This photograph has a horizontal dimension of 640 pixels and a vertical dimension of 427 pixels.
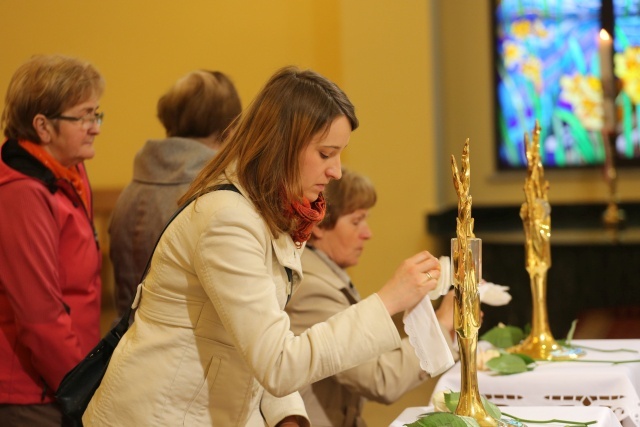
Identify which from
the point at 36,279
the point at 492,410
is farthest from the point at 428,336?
the point at 36,279

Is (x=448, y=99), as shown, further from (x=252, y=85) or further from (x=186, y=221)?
(x=186, y=221)

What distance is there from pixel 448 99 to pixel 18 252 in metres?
5.28

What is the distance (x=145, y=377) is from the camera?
73.9 inches

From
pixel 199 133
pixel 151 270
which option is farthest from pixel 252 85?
pixel 151 270

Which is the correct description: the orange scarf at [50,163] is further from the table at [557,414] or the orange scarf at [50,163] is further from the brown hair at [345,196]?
the table at [557,414]

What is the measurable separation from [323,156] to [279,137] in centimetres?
9

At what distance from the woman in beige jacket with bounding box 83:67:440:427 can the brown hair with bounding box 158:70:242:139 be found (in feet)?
3.71

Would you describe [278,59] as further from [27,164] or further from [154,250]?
[154,250]

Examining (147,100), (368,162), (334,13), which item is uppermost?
(334,13)

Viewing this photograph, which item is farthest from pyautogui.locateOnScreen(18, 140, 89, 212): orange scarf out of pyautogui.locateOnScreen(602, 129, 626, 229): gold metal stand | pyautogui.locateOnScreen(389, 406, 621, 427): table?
pyautogui.locateOnScreen(602, 129, 626, 229): gold metal stand

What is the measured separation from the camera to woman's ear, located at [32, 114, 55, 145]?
2.60 meters

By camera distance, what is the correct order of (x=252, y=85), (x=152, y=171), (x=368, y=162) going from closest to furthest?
(x=152, y=171) < (x=368, y=162) < (x=252, y=85)

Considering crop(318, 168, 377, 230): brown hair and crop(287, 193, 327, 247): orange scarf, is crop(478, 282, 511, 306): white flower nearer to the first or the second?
crop(318, 168, 377, 230): brown hair

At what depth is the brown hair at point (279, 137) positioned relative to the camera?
1.82 meters
